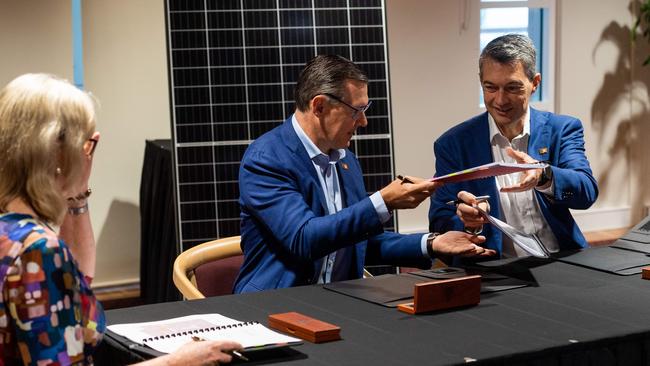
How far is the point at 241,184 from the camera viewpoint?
9.86 feet

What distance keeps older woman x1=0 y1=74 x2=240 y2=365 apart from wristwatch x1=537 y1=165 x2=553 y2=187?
1.80 m

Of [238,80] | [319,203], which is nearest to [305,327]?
Result: [319,203]

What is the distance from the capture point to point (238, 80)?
415 cm

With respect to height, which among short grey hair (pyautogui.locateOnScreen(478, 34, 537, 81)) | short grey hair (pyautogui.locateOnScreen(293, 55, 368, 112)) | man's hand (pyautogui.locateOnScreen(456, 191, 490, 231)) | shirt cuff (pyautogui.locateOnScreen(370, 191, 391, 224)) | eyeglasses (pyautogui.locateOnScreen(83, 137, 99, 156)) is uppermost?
short grey hair (pyautogui.locateOnScreen(478, 34, 537, 81))

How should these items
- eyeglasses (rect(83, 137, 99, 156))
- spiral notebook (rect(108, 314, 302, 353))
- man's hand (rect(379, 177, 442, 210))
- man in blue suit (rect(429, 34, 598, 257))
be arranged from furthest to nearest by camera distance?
man in blue suit (rect(429, 34, 598, 257))
man's hand (rect(379, 177, 442, 210))
spiral notebook (rect(108, 314, 302, 353))
eyeglasses (rect(83, 137, 99, 156))

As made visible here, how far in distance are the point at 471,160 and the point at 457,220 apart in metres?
0.27

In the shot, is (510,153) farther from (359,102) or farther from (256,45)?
(256,45)

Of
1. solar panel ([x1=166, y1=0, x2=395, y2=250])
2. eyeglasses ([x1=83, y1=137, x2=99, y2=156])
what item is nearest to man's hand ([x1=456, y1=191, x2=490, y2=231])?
solar panel ([x1=166, y1=0, x2=395, y2=250])

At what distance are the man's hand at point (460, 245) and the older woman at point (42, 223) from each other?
143 cm

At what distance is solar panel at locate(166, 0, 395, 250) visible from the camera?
407 cm

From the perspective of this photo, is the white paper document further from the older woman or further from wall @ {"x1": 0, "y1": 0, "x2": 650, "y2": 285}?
wall @ {"x1": 0, "y1": 0, "x2": 650, "y2": 285}

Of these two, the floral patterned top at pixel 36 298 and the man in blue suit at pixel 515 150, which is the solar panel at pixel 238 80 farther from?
A: the floral patterned top at pixel 36 298

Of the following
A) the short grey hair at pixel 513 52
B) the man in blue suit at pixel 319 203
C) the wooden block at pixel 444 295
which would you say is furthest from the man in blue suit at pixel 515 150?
the wooden block at pixel 444 295

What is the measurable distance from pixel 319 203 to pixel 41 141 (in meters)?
1.42
